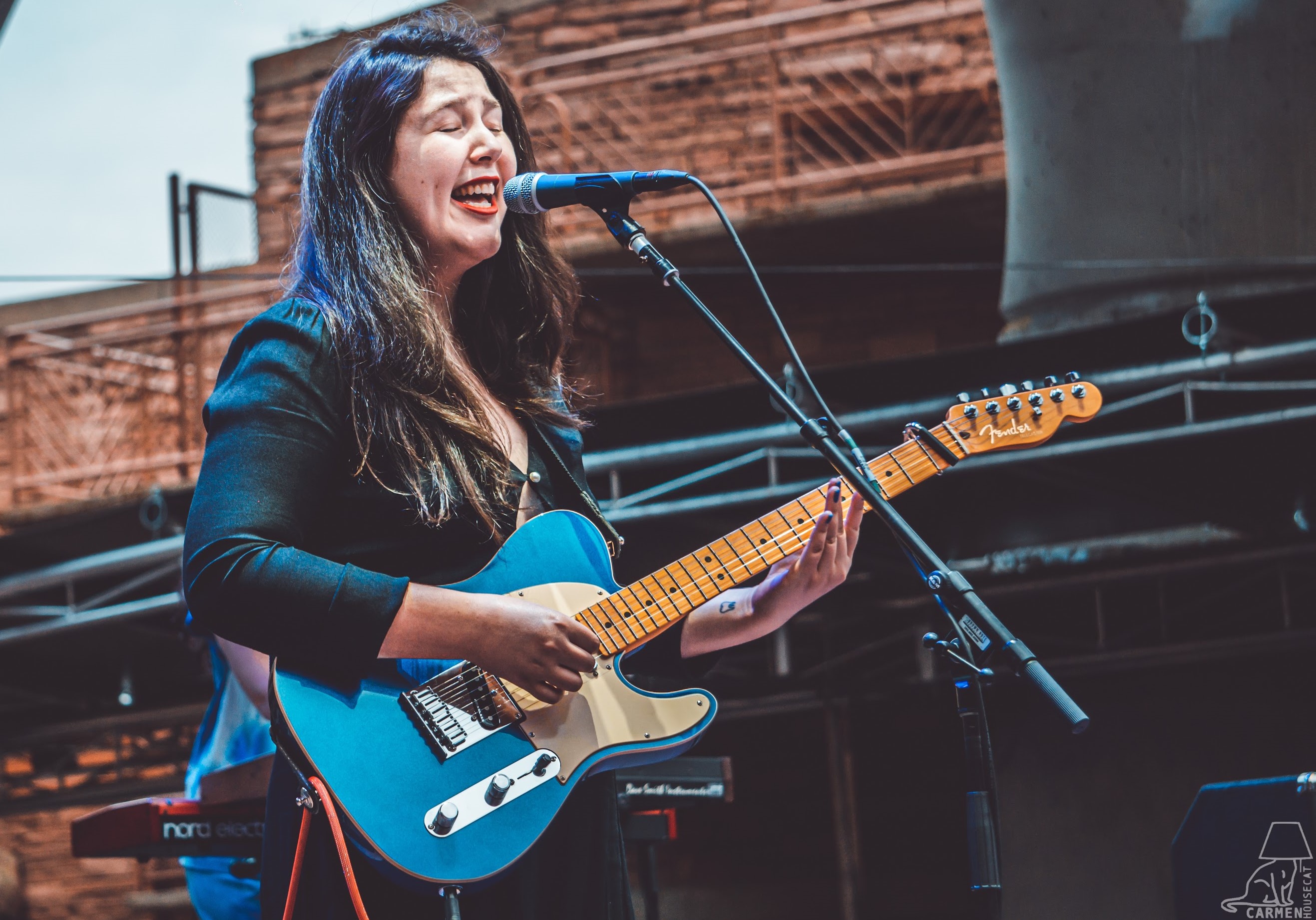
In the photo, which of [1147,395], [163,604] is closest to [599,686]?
[1147,395]

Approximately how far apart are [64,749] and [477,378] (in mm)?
8589

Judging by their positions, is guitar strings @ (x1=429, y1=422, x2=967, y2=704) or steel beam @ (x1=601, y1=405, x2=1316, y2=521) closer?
guitar strings @ (x1=429, y1=422, x2=967, y2=704)

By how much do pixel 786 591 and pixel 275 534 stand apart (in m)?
0.73

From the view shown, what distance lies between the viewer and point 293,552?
1.67 meters

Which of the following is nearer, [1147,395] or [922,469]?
[922,469]

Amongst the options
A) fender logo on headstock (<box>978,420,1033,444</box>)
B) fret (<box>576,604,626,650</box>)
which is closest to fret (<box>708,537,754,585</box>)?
fret (<box>576,604,626,650</box>)

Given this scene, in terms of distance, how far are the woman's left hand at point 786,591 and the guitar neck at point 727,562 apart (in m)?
0.03

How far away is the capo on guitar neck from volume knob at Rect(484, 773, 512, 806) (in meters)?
0.81

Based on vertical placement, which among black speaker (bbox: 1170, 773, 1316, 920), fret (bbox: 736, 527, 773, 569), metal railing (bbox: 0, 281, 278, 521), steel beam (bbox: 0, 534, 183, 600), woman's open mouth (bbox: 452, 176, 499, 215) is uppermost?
metal railing (bbox: 0, 281, 278, 521)

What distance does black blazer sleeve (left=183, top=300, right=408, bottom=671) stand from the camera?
5.42ft

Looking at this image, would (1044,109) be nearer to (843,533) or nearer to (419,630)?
(843,533)

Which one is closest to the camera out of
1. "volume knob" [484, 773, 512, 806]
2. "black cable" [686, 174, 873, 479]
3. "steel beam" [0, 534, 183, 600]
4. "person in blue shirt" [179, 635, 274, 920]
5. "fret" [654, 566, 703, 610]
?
"volume knob" [484, 773, 512, 806]

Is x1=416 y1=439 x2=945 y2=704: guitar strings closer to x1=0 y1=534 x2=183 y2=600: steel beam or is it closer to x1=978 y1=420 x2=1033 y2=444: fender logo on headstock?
x1=978 y1=420 x2=1033 y2=444: fender logo on headstock

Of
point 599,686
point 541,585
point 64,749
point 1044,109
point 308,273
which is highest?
point 1044,109
